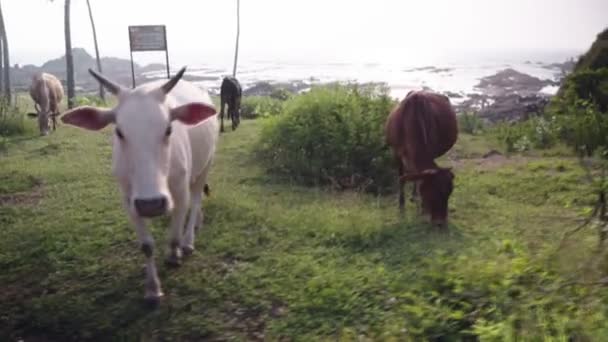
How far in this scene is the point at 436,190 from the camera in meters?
5.47

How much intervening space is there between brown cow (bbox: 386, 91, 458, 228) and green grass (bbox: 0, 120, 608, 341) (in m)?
0.31

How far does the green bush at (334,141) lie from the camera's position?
8.20 metres

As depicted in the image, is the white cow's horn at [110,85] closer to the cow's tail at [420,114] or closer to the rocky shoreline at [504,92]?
the cow's tail at [420,114]

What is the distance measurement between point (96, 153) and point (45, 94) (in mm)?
4078

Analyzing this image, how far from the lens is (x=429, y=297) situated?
3.44 m

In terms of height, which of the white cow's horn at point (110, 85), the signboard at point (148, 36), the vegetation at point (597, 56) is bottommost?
the white cow's horn at point (110, 85)

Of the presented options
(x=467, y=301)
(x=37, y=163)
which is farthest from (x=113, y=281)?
(x=37, y=163)

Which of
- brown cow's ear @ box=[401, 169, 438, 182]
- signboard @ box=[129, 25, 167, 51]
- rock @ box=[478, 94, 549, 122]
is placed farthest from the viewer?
signboard @ box=[129, 25, 167, 51]

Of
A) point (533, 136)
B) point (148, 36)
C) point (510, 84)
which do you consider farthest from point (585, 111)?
point (148, 36)

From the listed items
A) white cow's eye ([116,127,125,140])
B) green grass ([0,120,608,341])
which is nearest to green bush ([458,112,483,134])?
green grass ([0,120,608,341])

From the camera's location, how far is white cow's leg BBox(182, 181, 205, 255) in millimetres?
5004

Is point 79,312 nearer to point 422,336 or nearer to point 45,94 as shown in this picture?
point 422,336

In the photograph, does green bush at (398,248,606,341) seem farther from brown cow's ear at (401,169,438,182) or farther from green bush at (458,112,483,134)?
green bush at (458,112,483,134)

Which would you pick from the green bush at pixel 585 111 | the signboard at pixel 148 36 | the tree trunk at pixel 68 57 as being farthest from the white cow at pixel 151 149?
the tree trunk at pixel 68 57
